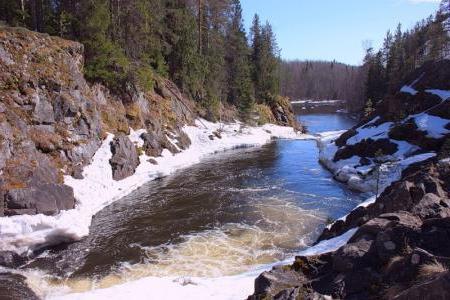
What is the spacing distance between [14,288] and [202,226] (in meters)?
7.77

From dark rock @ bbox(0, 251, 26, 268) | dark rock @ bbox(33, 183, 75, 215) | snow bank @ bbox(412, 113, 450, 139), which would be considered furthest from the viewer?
snow bank @ bbox(412, 113, 450, 139)

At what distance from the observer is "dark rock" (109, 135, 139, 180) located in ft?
79.8

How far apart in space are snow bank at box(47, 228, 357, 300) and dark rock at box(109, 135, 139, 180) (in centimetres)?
1271

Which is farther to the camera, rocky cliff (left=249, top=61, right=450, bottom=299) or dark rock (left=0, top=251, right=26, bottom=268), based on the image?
dark rock (left=0, top=251, right=26, bottom=268)

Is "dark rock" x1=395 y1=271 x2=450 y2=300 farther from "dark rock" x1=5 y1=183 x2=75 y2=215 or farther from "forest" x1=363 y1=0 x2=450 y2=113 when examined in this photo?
"forest" x1=363 y1=0 x2=450 y2=113

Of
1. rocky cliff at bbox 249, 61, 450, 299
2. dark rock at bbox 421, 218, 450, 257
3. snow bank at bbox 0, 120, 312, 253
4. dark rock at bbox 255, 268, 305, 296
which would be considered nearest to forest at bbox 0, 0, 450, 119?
snow bank at bbox 0, 120, 312, 253

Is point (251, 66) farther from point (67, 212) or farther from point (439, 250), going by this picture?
point (439, 250)

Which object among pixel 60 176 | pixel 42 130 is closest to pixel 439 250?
pixel 60 176

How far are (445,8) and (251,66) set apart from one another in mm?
30169

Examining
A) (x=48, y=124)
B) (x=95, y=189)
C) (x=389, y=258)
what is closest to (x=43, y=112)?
(x=48, y=124)

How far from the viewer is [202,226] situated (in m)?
18.0

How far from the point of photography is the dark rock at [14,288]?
11719 mm

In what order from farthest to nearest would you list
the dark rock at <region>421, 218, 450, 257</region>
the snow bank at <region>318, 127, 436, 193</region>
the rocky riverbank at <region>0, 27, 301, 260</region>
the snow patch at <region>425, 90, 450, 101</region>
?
the snow patch at <region>425, 90, 450, 101</region>
the snow bank at <region>318, 127, 436, 193</region>
the rocky riverbank at <region>0, 27, 301, 260</region>
the dark rock at <region>421, 218, 450, 257</region>

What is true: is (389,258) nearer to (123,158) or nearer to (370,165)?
(123,158)
